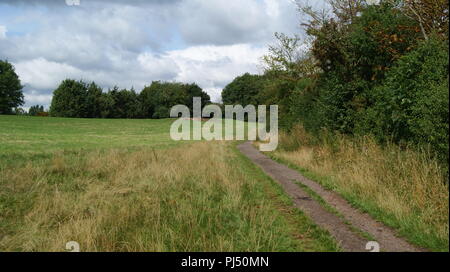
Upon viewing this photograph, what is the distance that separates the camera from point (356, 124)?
516 inches

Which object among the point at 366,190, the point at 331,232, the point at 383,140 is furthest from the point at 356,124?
the point at 331,232

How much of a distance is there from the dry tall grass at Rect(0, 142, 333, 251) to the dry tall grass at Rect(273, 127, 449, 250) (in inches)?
78.1

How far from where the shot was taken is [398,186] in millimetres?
7488

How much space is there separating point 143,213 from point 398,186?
6.43 m

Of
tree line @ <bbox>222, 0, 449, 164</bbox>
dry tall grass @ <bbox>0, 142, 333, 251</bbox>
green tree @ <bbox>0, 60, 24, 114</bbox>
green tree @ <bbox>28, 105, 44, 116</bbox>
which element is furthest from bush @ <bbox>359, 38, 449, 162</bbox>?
green tree @ <bbox>28, 105, 44, 116</bbox>

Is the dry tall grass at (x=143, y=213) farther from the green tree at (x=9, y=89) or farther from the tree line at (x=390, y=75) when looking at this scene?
the green tree at (x=9, y=89)

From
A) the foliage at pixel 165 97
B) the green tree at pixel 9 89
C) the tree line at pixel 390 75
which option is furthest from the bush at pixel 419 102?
the green tree at pixel 9 89

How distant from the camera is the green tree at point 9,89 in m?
77.0

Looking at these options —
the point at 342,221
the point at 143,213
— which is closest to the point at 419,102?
the point at 342,221

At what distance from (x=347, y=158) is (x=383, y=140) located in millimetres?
1424

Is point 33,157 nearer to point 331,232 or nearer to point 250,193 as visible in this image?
point 250,193

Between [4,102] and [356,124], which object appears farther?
[4,102]

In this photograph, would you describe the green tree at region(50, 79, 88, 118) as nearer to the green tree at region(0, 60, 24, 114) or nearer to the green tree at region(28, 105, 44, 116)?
the green tree at region(0, 60, 24, 114)

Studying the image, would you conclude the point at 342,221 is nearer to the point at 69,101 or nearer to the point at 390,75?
the point at 390,75
